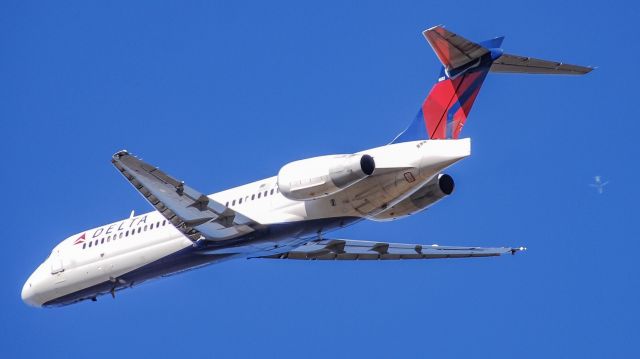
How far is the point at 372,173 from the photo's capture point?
95.7 feet

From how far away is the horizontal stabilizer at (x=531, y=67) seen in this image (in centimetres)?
2959

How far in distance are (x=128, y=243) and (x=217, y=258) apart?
320 centimetres

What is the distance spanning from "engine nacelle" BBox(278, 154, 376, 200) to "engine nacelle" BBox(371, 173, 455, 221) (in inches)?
111

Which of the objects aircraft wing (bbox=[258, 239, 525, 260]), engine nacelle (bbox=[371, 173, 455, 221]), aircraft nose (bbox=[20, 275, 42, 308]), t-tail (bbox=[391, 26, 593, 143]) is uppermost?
t-tail (bbox=[391, 26, 593, 143])

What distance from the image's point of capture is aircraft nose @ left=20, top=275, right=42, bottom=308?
37375 millimetres

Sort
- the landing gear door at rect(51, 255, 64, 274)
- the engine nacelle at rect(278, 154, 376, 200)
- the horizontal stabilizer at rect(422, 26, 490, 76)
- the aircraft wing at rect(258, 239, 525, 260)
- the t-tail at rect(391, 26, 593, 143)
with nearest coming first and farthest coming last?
the engine nacelle at rect(278, 154, 376, 200) < the horizontal stabilizer at rect(422, 26, 490, 76) < the t-tail at rect(391, 26, 593, 143) < the aircraft wing at rect(258, 239, 525, 260) < the landing gear door at rect(51, 255, 64, 274)

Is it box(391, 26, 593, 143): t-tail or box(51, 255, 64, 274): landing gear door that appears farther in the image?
box(51, 255, 64, 274): landing gear door

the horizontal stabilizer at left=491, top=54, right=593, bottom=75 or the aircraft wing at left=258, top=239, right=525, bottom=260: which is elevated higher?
the horizontal stabilizer at left=491, top=54, right=593, bottom=75

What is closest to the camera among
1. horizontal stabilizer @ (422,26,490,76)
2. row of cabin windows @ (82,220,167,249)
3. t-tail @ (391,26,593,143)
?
horizontal stabilizer @ (422,26,490,76)

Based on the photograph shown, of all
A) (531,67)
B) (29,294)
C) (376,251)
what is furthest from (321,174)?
(29,294)

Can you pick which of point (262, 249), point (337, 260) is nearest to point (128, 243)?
point (262, 249)

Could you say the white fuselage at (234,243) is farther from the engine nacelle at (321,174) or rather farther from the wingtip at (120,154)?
the wingtip at (120,154)

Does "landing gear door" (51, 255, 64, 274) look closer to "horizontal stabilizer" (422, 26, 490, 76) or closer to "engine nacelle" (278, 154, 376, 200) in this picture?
"engine nacelle" (278, 154, 376, 200)

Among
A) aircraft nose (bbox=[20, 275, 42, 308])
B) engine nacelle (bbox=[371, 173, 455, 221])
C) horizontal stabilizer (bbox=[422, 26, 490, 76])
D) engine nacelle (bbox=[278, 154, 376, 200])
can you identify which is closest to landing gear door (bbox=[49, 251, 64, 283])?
aircraft nose (bbox=[20, 275, 42, 308])
